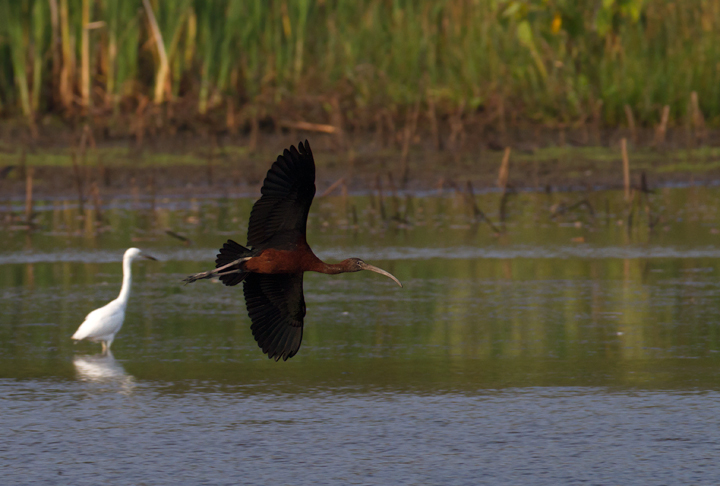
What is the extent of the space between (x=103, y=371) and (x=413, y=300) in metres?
2.79

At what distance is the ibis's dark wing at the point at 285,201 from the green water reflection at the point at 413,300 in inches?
56.6

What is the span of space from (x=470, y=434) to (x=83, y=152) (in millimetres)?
11038

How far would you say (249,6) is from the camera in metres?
18.2

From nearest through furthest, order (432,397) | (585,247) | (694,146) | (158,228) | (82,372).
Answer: (432,397), (82,372), (585,247), (158,228), (694,146)

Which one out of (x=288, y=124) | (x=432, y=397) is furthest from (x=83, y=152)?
(x=432, y=397)

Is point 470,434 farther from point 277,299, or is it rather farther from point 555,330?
point 555,330

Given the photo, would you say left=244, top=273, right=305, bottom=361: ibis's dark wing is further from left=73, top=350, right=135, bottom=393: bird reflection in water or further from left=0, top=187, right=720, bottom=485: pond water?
left=73, top=350, right=135, bottom=393: bird reflection in water

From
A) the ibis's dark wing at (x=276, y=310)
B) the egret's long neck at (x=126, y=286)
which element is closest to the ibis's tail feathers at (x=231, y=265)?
the ibis's dark wing at (x=276, y=310)

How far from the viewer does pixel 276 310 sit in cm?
591

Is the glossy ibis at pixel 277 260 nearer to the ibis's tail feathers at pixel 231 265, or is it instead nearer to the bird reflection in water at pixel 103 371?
the ibis's tail feathers at pixel 231 265

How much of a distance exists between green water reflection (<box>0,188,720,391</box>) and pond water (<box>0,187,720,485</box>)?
28 mm

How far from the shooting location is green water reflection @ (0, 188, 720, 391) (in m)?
7.46

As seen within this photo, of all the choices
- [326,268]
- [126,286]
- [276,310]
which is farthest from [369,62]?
[276,310]

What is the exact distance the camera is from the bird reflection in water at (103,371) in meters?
7.24
